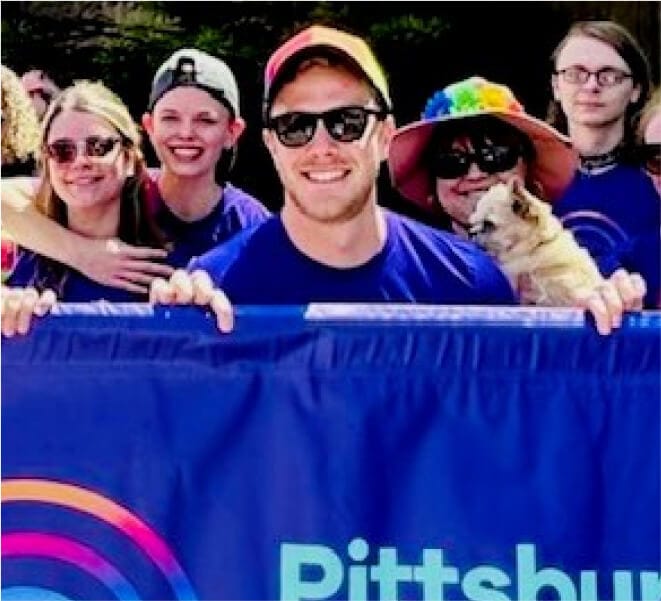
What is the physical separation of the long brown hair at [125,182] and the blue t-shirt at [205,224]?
0.04 m

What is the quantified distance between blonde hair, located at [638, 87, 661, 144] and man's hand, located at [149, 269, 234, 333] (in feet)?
6.13

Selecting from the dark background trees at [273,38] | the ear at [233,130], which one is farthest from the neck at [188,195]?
the dark background trees at [273,38]

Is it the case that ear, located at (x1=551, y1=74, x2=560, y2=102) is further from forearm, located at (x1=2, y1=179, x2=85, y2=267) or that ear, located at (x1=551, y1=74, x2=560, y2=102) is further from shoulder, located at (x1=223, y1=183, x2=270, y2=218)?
forearm, located at (x1=2, y1=179, x2=85, y2=267)

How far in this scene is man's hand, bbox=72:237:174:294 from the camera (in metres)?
3.88

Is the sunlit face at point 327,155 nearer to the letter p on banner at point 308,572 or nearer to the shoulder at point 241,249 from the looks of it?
the shoulder at point 241,249

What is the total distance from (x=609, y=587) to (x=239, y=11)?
3553mm

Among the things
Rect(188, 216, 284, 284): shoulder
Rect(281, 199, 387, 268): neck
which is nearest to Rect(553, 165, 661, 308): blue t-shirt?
Rect(281, 199, 387, 268): neck

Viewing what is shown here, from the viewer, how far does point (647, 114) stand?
4.37 meters

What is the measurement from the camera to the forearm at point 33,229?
3.94m

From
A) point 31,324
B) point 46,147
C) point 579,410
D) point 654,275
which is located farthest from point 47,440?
point 654,275

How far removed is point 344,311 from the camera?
111 inches

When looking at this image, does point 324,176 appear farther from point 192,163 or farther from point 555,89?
point 555,89

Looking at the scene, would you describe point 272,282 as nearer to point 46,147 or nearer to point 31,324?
point 31,324

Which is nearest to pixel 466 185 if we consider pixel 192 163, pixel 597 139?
pixel 597 139
